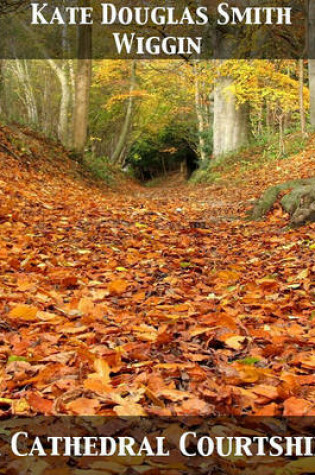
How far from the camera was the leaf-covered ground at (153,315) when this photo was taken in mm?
1705

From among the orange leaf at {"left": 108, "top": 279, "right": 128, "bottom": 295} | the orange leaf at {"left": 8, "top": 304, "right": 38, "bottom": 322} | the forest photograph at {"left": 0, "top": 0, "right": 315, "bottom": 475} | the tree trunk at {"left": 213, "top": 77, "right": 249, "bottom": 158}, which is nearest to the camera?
the forest photograph at {"left": 0, "top": 0, "right": 315, "bottom": 475}

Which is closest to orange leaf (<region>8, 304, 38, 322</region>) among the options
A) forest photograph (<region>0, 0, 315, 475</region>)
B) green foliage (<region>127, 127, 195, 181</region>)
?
forest photograph (<region>0, 0, 315, 475</region>)

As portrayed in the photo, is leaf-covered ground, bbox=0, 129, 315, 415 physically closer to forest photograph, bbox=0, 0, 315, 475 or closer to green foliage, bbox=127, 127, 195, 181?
forest photograph, bbox=0, 0, 315, 475

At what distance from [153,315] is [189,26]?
15.4 m

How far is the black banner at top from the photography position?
1203cm

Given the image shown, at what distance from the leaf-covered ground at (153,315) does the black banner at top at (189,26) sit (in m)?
7.13

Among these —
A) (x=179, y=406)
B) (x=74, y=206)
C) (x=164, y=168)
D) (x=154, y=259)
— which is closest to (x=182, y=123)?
(x=164, y=168)

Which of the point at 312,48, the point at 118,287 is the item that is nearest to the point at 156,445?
the point at 118,287

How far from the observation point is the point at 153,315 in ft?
8.70

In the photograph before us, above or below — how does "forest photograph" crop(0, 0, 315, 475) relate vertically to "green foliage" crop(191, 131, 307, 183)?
below

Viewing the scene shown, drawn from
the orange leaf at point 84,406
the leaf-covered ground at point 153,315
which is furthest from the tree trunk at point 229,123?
the orange leaf at point 84,406

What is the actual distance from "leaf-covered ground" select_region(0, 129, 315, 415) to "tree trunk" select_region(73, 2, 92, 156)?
6.25 meters

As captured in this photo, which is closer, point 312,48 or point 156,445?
point 156,445

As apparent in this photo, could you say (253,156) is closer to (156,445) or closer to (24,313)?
(24,313)
